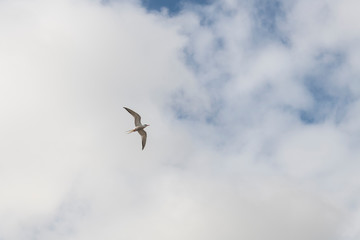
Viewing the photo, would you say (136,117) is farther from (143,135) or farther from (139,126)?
(143,135)

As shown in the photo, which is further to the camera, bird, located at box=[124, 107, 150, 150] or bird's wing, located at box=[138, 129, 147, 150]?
bird's wing, located at box=[138, 129, 147, 150]

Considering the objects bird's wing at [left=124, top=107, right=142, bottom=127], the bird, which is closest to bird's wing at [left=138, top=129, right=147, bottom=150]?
the bird

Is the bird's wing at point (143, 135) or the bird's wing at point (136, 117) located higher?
the bird's wing at point (136, 117)

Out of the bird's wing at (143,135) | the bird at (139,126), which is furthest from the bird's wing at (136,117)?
the bird's wing at (143,135)

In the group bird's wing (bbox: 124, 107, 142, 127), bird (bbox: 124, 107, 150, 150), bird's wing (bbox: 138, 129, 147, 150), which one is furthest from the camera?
bird's wing (bbox: 138, 129, 147, 150)

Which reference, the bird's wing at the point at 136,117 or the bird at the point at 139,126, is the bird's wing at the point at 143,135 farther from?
the bird's wing at the point at 136,117

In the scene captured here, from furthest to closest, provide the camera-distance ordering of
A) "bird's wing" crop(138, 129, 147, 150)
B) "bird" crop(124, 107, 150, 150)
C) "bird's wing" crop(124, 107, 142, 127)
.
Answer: "bird's wing" crop(138, 129, 147, 150) → "bird" crop(124, 107, 150, 150) → "bird's wing" crop(124, 107, 142, 127)

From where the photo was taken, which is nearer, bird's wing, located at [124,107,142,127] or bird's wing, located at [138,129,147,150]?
bird's wing, located at [124,107,142,127]

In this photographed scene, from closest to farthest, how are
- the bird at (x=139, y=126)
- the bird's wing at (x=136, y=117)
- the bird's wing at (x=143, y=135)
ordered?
the bird's wing at (x=136, y=117) → the bird at (x=139, y=126) → the bird's wing at (x=143, y=135)

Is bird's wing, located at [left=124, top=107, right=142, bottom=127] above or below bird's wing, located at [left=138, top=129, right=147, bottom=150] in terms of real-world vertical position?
above

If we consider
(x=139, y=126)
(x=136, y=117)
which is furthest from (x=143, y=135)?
(x=136, y=117)

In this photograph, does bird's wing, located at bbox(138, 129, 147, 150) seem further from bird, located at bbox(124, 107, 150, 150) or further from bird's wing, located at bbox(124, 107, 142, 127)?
bird's wing, located at bbox(124, 107, 142, 127)

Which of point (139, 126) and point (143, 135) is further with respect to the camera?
point (143, 135)

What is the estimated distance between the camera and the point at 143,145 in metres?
131
